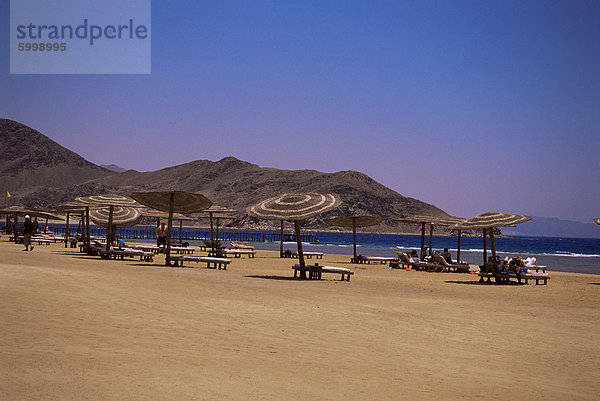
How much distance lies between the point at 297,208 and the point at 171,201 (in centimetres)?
425

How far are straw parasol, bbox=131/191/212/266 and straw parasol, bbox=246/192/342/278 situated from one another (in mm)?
2572

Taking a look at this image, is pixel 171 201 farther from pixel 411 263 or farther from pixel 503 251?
pixel 503 251

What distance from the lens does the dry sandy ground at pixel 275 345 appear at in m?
5.04

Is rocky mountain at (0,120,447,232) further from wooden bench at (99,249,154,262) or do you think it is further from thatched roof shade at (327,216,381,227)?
wooden bench at (99,249,154,262)

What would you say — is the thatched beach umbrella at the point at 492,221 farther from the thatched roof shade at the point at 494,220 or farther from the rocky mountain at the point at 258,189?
the rocky mountain at the point at 258,189

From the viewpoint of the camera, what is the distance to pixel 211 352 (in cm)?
618

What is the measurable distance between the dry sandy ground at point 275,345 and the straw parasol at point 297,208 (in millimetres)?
4494

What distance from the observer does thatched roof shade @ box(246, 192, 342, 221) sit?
16.1 meters

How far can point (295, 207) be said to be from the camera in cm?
1652

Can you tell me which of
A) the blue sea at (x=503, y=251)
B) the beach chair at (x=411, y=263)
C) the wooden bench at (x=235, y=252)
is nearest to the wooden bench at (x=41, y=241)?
the wooden bench at (x=235, y=252)

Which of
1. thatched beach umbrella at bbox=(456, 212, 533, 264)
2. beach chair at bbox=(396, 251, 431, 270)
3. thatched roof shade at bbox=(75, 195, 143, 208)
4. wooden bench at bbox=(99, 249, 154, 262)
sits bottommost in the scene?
beach chair at bbox=(396, 251, 431, 270)

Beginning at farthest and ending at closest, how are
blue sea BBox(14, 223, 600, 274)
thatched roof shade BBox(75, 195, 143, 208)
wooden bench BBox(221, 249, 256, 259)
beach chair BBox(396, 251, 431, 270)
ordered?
blue sea BBox(14, 223, 600, 274), wooden bench BBox(221, 249, 256, 259), beach chair BBox(396, 251, 431, 270), thatched roof shade BBox(75, 195, 143, 208)

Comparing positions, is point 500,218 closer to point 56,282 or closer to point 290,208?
point 290,208

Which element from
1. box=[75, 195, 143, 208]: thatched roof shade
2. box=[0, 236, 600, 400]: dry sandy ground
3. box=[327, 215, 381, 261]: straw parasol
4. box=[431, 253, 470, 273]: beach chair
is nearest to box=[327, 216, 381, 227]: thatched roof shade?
box=[327, 215, 381, 261]: straw parasol
